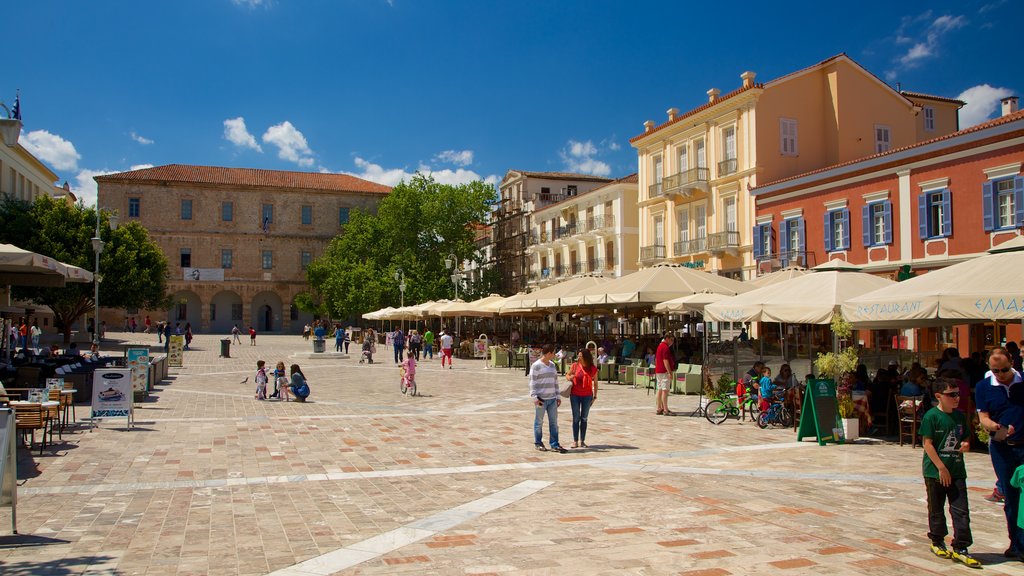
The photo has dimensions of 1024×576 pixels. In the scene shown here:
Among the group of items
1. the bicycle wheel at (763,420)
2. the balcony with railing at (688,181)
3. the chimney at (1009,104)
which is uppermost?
the chimney at (1009,104)

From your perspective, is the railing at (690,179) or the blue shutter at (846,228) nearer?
the blue shutter at (846,228)

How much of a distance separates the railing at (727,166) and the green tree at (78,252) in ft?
94.3

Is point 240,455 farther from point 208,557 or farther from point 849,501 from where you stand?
point 849,501

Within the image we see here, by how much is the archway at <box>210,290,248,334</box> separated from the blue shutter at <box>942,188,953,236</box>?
55.0 meters

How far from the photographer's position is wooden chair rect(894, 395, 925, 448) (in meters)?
10.4

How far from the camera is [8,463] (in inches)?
230

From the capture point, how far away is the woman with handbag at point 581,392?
10.4 m

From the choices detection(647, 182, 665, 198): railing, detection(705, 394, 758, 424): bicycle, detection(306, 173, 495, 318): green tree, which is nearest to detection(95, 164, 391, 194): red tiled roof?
detection(306, 173, 495, 318): green tree

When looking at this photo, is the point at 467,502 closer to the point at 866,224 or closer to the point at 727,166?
the point at 866,224

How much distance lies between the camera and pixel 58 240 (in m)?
36.8

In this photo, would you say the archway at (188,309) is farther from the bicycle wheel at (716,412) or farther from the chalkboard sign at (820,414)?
the chalkboard sign at (820,414)

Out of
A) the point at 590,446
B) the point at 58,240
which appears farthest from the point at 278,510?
the point at 58,240

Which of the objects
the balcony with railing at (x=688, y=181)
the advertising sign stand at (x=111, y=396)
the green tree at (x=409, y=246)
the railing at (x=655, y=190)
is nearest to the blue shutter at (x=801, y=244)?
the balcony with railing at (x=688, y=181)

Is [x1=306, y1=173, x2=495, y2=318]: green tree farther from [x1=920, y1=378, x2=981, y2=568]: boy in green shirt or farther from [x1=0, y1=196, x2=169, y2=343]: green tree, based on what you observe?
[x1=920, y1=378, x2=981, y2=568]: boy in green shirt
